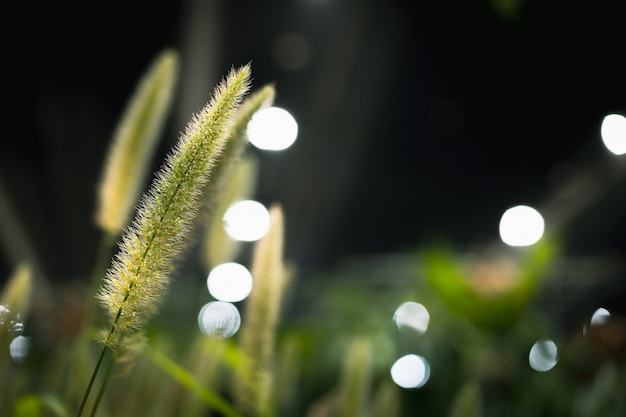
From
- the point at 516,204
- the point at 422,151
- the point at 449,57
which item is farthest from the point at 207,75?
the point at 516,204

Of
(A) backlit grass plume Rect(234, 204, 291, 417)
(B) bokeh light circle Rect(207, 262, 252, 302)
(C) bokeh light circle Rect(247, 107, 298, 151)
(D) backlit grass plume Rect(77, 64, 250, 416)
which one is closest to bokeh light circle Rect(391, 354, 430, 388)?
(B) bokeh light circle Rect(207, 262, 252, 302)

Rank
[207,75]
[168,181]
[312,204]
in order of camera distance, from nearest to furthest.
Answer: [168,181] < [207,75] < [312,204]

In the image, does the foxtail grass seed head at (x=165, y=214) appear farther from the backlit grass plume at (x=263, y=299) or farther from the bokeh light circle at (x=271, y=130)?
the bokeh light circle at (x=271, y=130)

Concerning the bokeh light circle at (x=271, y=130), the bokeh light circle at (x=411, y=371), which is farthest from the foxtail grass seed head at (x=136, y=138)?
the bokeh light circle at (x=411, y=371)

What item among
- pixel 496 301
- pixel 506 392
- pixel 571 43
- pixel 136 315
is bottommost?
pixel 136 315

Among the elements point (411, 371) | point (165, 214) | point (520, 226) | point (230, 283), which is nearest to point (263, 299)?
point (165, 214)

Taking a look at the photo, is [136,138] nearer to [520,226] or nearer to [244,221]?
[244,221]

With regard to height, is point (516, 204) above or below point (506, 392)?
above

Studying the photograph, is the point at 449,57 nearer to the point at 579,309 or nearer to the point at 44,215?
the point at 579,309
